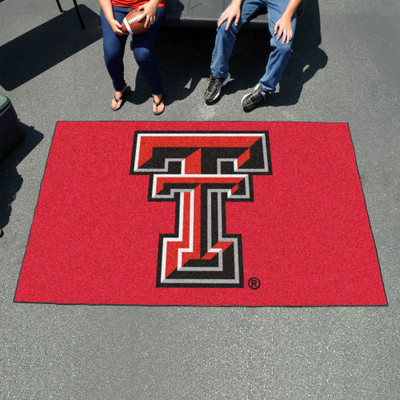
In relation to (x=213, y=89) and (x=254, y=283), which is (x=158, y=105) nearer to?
(x=213, y=89)

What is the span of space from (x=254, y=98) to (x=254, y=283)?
119 centimetres

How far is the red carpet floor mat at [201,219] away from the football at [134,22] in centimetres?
57

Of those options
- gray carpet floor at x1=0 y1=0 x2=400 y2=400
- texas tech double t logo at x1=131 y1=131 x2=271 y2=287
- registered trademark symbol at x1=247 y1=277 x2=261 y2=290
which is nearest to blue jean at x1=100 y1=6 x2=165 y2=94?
gray carpet floor at x1=0 y1=0 x2=400 y2=400

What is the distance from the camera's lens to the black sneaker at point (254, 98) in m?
2.26

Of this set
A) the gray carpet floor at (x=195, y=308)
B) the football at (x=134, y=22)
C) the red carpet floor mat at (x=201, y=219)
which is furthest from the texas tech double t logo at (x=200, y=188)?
the football at (x=134, y=22)

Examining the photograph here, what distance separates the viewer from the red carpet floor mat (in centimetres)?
180

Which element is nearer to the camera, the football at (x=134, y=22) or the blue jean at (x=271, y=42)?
the football at (x=134, y=22)

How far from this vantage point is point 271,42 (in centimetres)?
209

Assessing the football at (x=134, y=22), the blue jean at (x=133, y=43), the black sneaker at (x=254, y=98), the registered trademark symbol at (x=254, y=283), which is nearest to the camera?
the registered trademark symbol at (x=254, y=283)

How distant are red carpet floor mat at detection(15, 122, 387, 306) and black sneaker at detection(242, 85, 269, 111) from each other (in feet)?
0.48

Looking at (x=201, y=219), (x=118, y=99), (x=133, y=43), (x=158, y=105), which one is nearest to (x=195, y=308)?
(x=201, y=219)

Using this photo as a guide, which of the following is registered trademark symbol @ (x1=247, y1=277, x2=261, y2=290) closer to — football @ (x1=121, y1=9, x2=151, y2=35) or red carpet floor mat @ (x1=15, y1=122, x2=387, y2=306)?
red carpet floor mat @ (x1=15, y1=122, x2=387, y2=306)

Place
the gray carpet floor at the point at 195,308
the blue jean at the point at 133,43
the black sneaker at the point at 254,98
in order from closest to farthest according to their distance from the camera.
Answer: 1. the gray carpet floor at the point at 195,308
2. the blue jean at the point at 133,43
3. the black sneaker at the point at 254,98

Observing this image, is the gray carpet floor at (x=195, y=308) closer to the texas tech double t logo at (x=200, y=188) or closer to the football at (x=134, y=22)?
the texas tech double t logo at (x=200, y=188)
